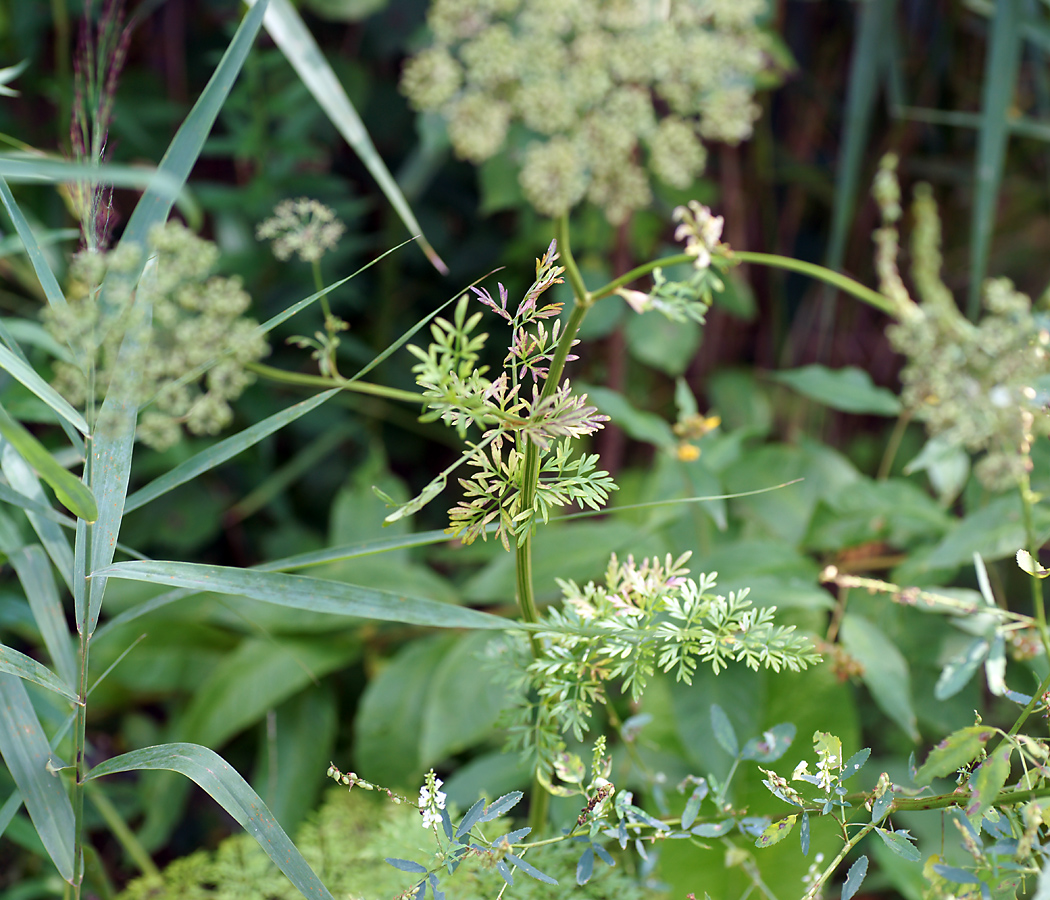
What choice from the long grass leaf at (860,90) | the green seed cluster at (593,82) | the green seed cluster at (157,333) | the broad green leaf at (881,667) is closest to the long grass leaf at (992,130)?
the long grass leaf at (860,90)

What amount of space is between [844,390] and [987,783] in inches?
21.5

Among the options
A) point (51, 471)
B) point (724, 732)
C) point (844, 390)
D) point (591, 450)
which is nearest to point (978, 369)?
point (844, 390)

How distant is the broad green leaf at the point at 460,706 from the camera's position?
0.72m

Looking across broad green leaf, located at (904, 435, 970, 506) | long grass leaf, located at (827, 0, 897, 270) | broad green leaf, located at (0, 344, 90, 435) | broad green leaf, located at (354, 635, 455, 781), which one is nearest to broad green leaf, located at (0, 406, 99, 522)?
broad green leaf, located at (0, 344, 90, 435)

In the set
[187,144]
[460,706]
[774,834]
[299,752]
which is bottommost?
[299,752]

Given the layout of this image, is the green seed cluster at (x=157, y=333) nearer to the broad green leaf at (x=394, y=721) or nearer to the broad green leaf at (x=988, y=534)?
the broad green leaf at (x=394, y=721)

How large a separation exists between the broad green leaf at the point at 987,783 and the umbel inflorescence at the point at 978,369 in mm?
252

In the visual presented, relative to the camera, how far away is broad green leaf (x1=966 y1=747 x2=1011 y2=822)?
0.29 m

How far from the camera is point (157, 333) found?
67cm

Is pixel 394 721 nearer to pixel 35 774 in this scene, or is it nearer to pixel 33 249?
pixel 35 774

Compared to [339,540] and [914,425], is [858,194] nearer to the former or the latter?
[914,425]

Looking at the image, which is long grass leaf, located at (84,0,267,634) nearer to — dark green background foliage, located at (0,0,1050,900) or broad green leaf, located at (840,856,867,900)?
dark green background foliage, located at (0,0,1050,900)

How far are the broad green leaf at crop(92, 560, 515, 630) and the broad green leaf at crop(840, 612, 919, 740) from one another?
0.37 metres

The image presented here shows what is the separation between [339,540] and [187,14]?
910mm
